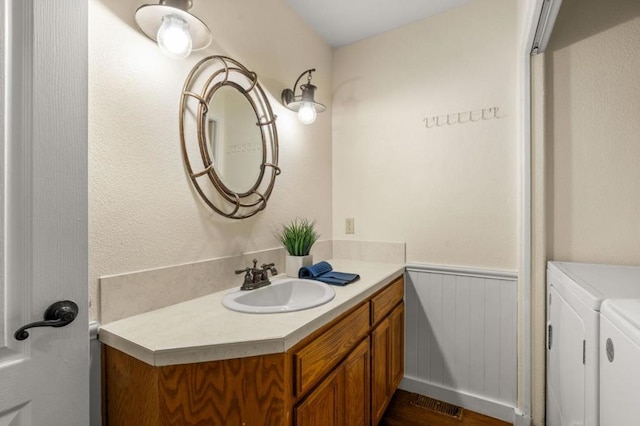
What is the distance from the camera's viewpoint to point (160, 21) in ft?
3.52

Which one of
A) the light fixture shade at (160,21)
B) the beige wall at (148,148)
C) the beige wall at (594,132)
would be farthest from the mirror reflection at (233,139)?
the beige wall at (594,132)

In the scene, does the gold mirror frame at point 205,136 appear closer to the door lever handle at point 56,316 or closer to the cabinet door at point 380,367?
the door lever handle at point 56,316

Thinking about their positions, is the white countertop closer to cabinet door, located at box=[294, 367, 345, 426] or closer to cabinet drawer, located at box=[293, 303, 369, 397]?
cabinet drawer, located at box=[293, 303, 369, 397]

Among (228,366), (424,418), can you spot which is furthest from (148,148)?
(424,418)

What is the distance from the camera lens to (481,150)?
1.79 m

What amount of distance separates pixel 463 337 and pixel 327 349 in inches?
45.9

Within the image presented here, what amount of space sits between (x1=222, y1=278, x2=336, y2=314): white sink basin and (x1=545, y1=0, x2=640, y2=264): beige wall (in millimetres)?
1235

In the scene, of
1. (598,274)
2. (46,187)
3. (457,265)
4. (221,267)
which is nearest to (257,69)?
(221,267)

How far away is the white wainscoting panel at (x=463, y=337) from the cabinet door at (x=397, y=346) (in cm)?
10

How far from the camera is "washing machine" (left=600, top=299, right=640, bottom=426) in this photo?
2.29 ft

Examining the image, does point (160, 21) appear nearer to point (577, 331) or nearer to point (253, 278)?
point (253, 278)

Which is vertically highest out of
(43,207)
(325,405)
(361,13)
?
(361,13)

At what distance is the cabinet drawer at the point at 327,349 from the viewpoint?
94 centimetres

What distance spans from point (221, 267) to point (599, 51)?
2113 mm
